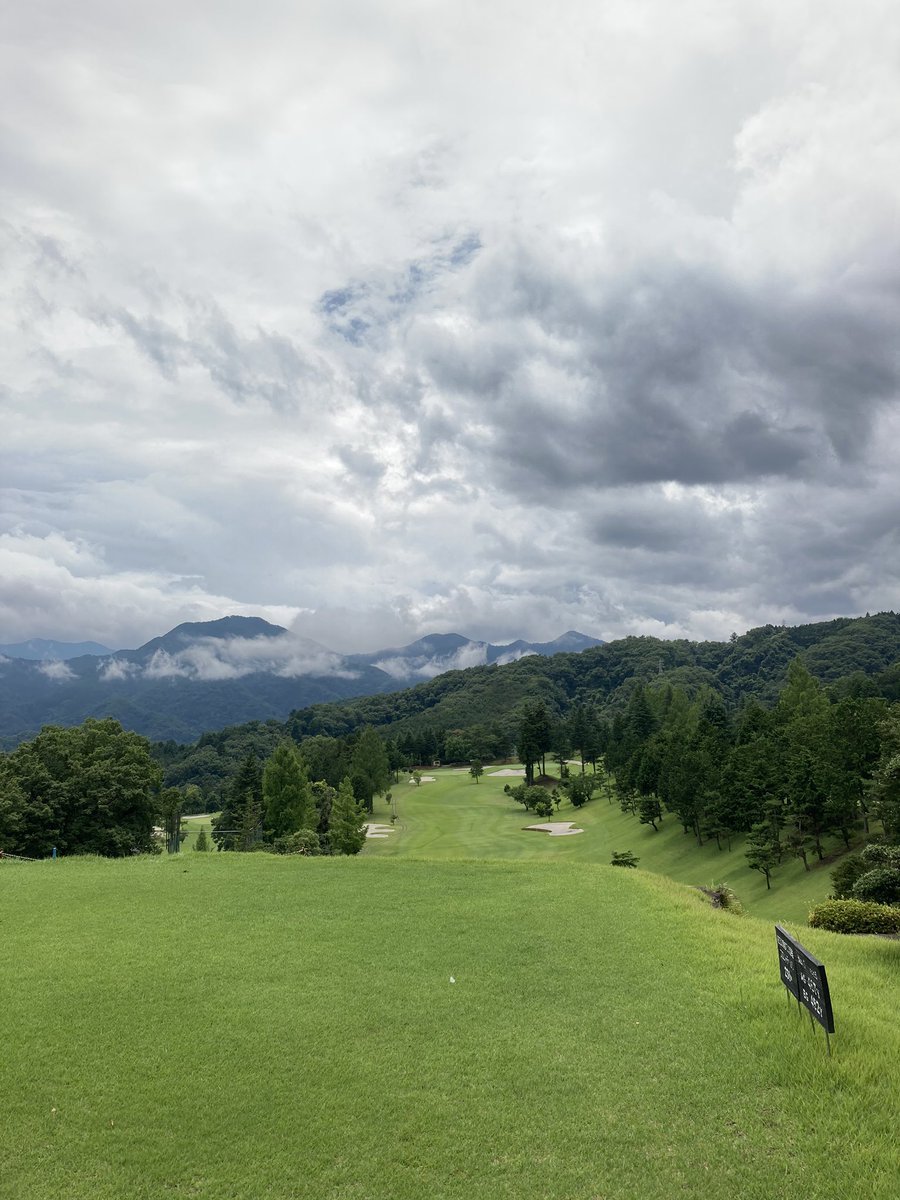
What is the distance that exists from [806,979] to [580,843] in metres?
60.0

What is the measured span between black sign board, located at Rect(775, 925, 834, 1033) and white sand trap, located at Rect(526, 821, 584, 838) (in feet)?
207

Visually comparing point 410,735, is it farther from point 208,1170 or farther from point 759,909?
point 208,1170

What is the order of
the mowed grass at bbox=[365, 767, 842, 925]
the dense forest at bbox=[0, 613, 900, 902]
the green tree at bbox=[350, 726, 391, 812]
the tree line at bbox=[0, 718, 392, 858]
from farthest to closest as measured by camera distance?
1. the green tree at bbox=[350, 726, 391, 812]
2. the mowed grass at bbox=[365, 767, 842, 925]
3. the dense forest at bbox=[0, 613, 900, 902]
4. the tree line at bbox=[0, 718, 392, 858]

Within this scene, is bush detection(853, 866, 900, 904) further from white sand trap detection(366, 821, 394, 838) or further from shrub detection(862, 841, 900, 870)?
white sand trap detection(366, 821, 394, 838)

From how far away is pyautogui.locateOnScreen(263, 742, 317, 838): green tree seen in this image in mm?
58688

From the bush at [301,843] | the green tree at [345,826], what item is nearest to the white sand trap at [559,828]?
the green tree at [345,826]

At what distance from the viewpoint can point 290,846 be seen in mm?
40656

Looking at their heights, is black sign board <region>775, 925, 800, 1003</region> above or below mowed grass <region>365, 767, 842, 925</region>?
above

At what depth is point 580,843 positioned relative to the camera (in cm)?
6738

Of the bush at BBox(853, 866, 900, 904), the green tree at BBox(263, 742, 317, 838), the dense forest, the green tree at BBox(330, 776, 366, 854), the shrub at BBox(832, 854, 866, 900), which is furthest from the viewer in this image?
the green tree at BBox(263, 742, 317, 838)

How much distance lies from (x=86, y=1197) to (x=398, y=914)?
1031cm

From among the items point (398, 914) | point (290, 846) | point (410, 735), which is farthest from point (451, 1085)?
point (410, 735)

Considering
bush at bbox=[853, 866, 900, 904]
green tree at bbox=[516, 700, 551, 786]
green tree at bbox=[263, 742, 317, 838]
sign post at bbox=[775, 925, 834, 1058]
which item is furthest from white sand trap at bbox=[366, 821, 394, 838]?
sign post at bbox=[775, 925, 834, 1058]

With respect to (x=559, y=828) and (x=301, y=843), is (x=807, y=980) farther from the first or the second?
(x=559, y=828)
